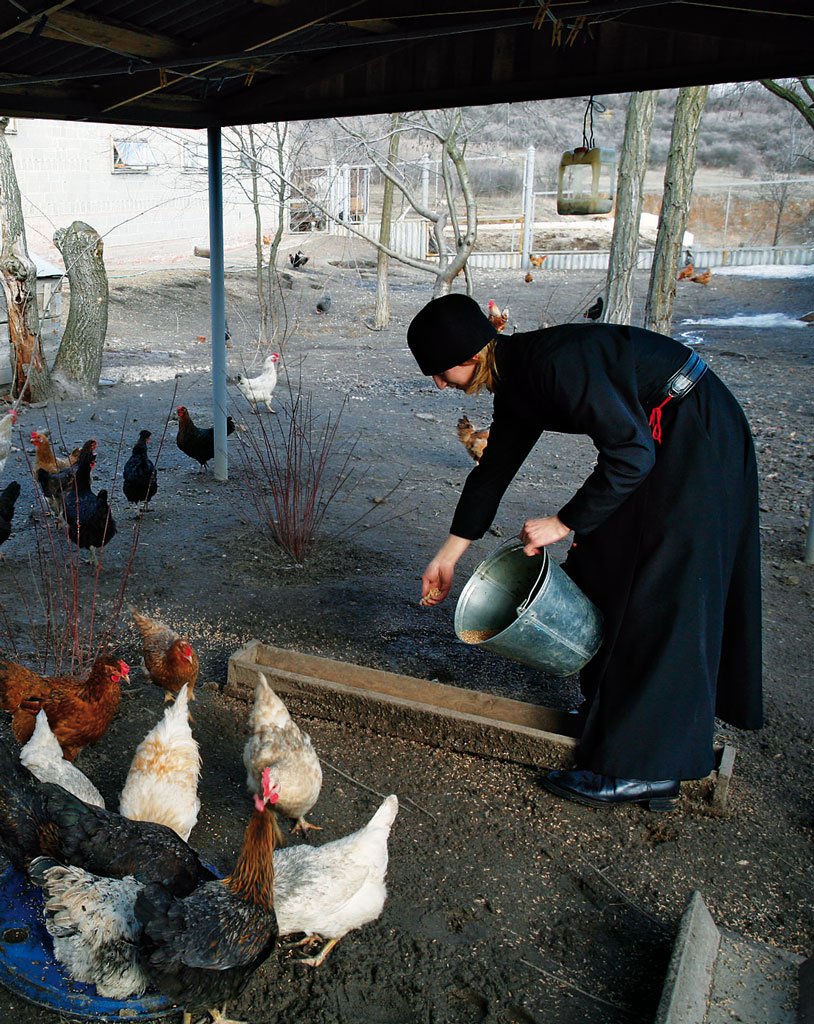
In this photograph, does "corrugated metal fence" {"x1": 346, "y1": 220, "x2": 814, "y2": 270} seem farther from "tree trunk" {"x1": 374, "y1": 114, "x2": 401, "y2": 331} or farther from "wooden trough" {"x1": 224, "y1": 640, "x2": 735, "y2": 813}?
"wooden trough" {"x1": 224, "y1": 640, "x2": 735, "y2": 813}

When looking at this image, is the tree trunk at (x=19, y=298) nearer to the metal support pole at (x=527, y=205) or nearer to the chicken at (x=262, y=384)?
the chicken at (x=262, y=384)

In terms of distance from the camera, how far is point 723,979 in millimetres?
2572

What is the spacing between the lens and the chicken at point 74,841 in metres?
2.65

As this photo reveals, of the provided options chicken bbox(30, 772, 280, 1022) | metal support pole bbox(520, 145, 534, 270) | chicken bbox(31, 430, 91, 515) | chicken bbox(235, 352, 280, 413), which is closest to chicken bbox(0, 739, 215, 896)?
chicken bbox(30, 772, 280, 1022)

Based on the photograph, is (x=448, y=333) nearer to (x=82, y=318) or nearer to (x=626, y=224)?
(x=82, y=318)

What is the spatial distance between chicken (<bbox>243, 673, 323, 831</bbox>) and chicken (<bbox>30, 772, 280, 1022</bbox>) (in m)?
0.59

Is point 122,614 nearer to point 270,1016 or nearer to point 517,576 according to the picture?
point 517,576

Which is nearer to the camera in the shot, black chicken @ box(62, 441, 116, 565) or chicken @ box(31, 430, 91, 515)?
black chicken @ box(62, 441, 116, 565)

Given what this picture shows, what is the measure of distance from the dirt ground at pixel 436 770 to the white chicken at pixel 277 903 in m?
0.16

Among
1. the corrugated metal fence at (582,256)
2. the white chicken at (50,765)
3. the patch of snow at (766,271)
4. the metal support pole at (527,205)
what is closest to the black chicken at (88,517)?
the white chicken at (50,765)

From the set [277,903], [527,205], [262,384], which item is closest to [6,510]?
[277,903]

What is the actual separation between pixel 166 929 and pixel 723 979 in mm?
1588

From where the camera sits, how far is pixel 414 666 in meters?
4.65

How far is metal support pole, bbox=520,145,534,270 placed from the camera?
25547 millimetres
